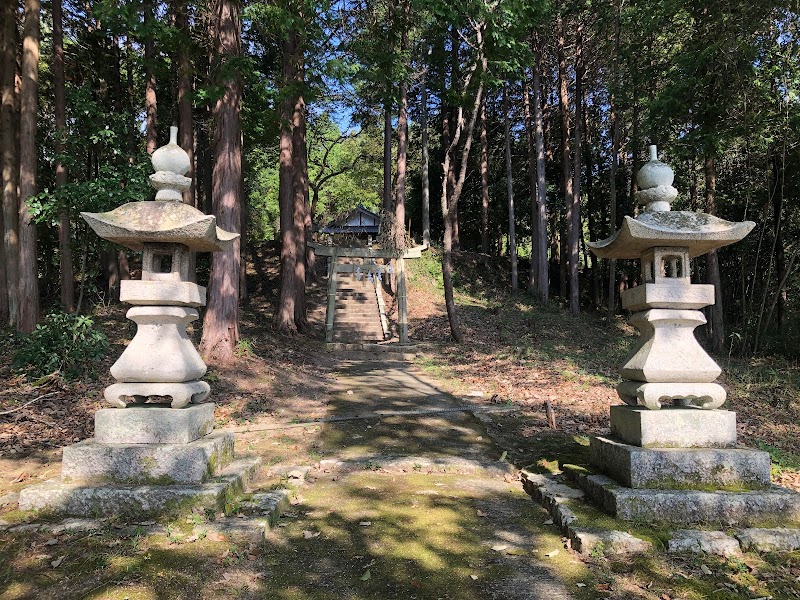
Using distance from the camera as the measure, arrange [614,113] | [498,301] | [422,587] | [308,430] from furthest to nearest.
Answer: [498,301], [614,113], [308,430], [422,587]

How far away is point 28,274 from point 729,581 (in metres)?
11.7

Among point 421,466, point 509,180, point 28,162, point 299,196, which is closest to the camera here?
point 421,466

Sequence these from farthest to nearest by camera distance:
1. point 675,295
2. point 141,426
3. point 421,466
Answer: point 421,466, point 675,295, point 141,426

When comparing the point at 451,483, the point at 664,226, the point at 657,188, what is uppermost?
the point at 657,188

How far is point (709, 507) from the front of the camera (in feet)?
12.3

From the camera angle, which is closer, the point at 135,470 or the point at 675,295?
the point at 135,470

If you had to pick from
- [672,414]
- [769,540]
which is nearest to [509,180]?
[672,414]

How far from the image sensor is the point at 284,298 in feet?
45.8

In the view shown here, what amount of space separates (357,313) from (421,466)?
44.3 ft

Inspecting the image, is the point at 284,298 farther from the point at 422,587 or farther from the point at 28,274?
the point at 422,587

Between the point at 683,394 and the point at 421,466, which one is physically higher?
the point at 683,394

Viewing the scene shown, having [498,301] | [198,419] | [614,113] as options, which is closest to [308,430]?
[198,419]

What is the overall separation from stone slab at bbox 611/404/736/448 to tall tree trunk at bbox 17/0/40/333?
10.6 meters

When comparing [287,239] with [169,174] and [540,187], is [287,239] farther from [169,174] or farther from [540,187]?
[540,187]
